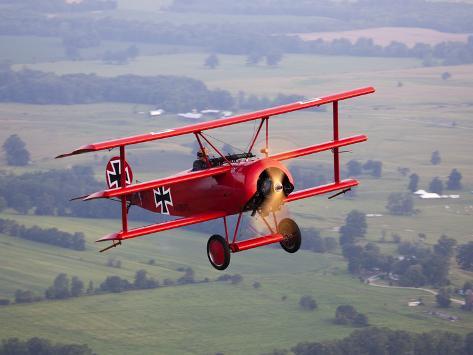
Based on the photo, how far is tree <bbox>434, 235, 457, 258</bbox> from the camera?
538 ft

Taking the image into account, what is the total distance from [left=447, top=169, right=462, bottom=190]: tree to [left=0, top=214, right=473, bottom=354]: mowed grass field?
113ft

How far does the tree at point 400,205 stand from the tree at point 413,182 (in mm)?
6620

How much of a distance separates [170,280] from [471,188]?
64106mm

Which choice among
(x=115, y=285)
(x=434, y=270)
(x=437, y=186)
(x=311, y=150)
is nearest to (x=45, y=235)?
(x=115, y=285)

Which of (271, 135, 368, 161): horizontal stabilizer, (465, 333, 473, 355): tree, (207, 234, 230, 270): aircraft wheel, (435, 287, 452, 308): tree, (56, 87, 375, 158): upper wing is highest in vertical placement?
(56, 87, 375, 158): upper wing

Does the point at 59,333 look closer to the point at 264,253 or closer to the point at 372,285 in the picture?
the point at 264,253

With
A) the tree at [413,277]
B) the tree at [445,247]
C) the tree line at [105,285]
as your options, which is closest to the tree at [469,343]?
the tree at [413,277]

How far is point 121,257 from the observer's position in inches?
6206

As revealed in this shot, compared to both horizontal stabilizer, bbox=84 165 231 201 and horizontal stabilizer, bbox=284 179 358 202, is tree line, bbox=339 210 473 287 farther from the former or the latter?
horizontal stabilizer, bbox=84 165 231 201

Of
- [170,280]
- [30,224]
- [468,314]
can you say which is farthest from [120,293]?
[468,314]

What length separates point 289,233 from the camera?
34.2m

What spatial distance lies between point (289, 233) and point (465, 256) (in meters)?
138

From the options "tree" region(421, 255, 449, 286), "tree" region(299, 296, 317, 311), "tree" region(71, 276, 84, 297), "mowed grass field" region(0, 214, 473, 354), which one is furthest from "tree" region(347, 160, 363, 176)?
"tree" region(71, 276, 84, 297)

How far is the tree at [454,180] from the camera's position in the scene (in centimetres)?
19050
